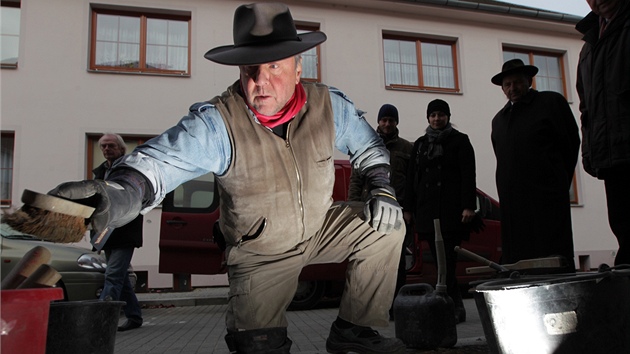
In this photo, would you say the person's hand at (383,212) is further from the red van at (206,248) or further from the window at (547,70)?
the window at (547,70)

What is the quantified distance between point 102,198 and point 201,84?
34.5ft

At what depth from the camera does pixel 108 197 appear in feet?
5.62

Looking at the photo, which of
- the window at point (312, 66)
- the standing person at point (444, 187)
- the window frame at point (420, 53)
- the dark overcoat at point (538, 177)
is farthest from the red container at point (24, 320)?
the window frame at point (420, 53)

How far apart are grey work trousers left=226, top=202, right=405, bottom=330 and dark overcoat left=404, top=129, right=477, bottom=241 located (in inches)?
81.5

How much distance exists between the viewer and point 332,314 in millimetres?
6309

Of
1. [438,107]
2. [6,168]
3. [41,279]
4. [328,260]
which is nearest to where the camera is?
[41,279]

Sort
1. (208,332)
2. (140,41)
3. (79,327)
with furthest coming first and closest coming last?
(140,41) → (208,332) → (79,327)

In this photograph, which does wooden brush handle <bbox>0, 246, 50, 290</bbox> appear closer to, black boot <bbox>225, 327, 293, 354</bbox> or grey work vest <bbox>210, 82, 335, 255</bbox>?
grey work vest <bbox>210, 82, 335, 255</bbox>

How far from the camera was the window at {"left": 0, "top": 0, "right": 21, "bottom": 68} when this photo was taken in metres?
11.0

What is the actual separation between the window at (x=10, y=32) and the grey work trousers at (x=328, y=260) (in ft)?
34.8

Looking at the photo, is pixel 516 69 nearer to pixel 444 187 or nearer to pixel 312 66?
pixel 444 187

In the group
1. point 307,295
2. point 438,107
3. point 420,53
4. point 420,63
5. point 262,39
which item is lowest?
point 307,295

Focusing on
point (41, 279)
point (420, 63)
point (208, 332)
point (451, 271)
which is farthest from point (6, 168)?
point (41, 279)

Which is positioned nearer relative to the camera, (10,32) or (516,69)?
(516,69)
